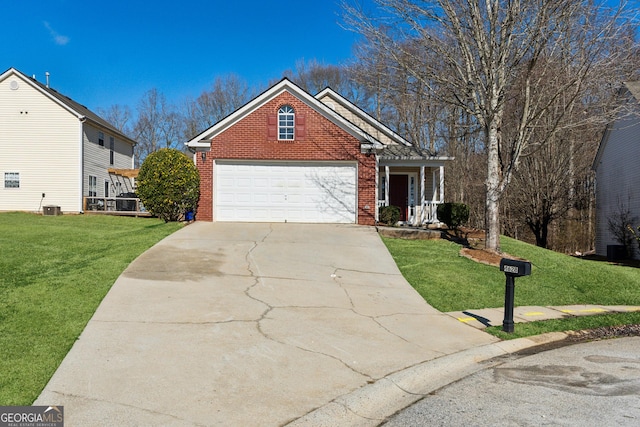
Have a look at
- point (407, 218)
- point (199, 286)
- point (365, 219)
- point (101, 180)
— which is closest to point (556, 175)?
point (407, 218)

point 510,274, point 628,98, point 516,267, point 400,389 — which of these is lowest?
point 400,389

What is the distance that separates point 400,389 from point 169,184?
1460 cm

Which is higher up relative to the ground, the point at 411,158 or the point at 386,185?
the point at 411,158

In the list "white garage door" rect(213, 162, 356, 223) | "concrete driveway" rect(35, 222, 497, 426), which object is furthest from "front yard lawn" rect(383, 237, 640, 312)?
"white garage door" rect(213, 162, 356, 223)

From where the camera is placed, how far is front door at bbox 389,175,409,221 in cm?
2286

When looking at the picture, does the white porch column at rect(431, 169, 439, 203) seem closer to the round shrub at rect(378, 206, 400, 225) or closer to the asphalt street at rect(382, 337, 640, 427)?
the round shrub at rect(378, 206, 400, 225)

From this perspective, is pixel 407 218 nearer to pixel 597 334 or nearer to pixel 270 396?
pixel 597 334

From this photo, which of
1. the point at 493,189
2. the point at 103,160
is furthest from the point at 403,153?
the point at 103,160

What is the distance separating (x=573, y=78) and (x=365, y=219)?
8.41 meters

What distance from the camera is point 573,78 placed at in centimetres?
1273

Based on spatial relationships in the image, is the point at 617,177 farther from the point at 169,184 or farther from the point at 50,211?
the point at 50,211

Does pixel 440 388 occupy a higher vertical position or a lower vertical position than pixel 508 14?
lower

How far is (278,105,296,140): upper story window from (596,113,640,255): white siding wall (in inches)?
541

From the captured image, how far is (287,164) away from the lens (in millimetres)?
18406
